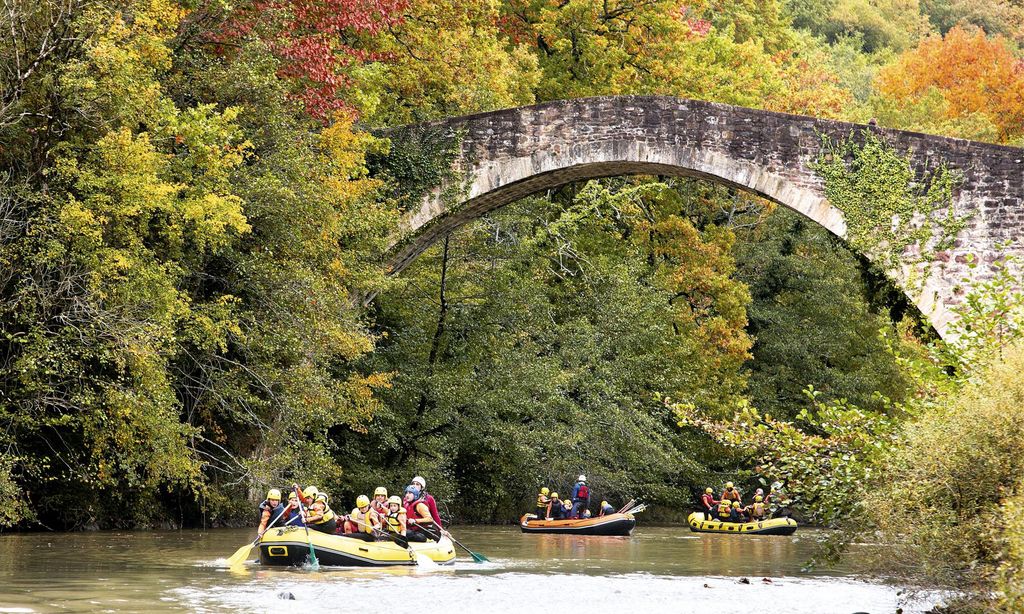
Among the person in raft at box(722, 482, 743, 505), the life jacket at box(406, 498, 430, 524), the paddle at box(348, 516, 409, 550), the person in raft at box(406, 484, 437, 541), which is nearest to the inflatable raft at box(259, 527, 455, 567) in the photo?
the paddle at box(348, 516, 409, 550)

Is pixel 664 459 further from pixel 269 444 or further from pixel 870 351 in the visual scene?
pixel 269 444

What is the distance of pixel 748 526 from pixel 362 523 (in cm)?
1083

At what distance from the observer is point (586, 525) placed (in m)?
23.0

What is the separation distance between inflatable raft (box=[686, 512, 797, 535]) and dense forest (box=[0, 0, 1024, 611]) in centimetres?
176

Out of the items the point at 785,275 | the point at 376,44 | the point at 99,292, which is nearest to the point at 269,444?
the point at 99,292

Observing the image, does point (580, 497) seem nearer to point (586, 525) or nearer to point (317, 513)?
point (586, 525)

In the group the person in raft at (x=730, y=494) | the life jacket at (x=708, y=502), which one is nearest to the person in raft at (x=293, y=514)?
the person in raft at (x=730, y=494)

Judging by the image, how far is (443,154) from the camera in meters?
20.6

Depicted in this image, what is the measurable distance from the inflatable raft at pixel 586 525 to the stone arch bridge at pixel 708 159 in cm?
524

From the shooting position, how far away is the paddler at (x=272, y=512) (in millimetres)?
15453

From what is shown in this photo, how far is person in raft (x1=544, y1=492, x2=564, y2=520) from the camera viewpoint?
2386 cm

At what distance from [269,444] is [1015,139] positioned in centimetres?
2742

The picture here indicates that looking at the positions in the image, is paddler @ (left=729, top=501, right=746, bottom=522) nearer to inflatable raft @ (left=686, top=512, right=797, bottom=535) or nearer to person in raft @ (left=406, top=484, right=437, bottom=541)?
inflatable raft @ (left=686, top=512, right=797, bottom=535)

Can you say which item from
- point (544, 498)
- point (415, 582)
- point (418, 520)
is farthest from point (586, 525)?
point (415, 582)
